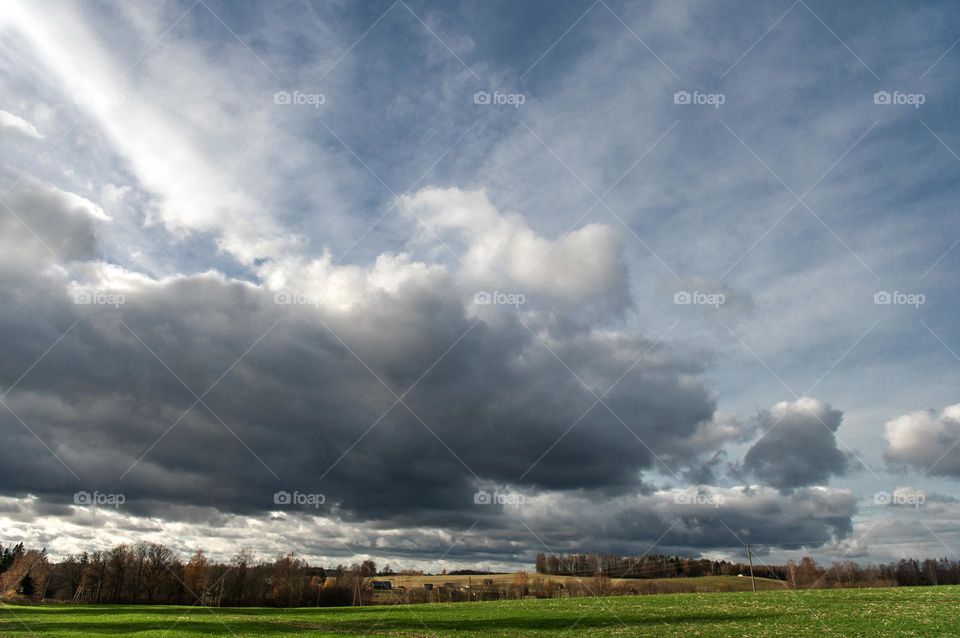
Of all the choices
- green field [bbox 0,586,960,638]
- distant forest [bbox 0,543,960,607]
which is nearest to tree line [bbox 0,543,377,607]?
distant forest [bbox 0,543,960,607]

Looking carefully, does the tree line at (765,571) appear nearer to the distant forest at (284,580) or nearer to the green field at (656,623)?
the distant forest at (284,580)

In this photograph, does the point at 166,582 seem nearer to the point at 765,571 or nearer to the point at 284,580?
the point at 284,580

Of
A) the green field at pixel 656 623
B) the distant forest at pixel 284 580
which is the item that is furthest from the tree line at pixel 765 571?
the green field at pixel 656 623

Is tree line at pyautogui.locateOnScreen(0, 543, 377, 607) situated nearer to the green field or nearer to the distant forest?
the distant forest

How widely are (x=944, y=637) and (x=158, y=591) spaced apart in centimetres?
14988

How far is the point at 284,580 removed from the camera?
134 meters

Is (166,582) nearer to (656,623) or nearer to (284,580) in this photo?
(284,580)

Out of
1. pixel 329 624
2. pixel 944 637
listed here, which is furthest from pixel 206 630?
pixel 944 637

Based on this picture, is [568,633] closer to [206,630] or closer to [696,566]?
[206,630]

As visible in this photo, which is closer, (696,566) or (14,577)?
(14,577)

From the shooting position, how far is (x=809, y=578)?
134 m

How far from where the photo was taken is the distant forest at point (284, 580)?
12056 centimetres

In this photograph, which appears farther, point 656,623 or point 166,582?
point 166,582

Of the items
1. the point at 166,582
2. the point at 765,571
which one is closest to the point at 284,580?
the point at 166,582
